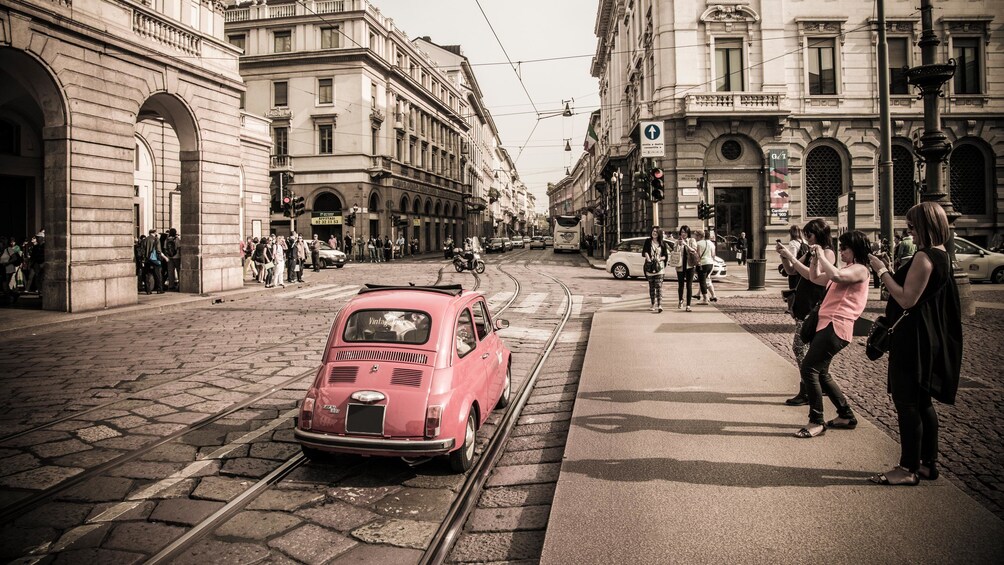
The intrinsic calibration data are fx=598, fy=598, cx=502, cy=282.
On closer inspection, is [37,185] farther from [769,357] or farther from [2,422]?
[769,357]

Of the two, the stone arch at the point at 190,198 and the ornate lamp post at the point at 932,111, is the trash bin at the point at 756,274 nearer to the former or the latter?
the ornate lamp post at the point at 932,111

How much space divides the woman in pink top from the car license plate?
328 cm

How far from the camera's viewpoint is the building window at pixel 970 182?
27.1 m

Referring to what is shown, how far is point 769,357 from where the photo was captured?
7777 mm

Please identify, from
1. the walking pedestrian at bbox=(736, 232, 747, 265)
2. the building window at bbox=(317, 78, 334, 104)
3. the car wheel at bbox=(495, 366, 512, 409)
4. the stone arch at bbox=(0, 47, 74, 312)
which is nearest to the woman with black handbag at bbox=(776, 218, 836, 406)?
the car wheel at bbox=(495, 366, 512, 409)

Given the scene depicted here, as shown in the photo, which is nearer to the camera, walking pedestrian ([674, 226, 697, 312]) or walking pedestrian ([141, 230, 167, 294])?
walking pedestrian ([674, 226, 697, 312])

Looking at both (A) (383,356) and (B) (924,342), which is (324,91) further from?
(B) (924,342)

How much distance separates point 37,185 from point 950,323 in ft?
79.3

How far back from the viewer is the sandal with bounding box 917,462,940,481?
3.87 m

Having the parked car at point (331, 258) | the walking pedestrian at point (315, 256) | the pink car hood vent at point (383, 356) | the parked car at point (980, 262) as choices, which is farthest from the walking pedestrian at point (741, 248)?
the pink car hood vent at point (383, 356)

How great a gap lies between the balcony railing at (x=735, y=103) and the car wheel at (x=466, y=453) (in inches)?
969

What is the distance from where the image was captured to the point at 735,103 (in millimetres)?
26359

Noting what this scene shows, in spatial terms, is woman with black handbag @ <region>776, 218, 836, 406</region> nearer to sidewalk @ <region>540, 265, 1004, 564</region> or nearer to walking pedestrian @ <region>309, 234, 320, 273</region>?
sidewalk @ <region>540, 265, 1004, 564</region>

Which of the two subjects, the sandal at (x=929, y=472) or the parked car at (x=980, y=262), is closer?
the sandal at (x=929, y=472)
